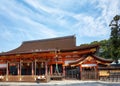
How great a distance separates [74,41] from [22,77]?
36.7 feet

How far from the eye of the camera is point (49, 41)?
113ft

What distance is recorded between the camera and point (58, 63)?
91.5 feet

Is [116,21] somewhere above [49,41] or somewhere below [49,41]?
above

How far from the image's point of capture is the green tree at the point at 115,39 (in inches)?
1423

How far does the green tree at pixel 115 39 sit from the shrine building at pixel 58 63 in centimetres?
912

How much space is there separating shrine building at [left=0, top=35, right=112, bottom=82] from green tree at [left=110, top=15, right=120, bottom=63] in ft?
29.9

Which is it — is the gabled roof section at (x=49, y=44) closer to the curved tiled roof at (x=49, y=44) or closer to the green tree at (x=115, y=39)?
the curved tiled roof at (x=49, y=44)

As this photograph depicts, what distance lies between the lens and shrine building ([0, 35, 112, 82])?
24.9m

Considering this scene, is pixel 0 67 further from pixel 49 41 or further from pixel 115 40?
pixel 115 40

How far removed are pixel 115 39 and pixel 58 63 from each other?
551 inches

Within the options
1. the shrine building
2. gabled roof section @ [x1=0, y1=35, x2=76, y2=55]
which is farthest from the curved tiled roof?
the shrine building

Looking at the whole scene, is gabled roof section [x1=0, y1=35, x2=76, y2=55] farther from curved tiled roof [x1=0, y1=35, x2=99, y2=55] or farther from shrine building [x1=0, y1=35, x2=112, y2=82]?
shrine building [x1=0, y1=35, x2=112, y2=82]

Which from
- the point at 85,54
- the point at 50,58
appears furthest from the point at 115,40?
the point at 50,58

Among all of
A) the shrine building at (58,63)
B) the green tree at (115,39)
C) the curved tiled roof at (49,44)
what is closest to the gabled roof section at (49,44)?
the curved tiled roof at (49,44)
